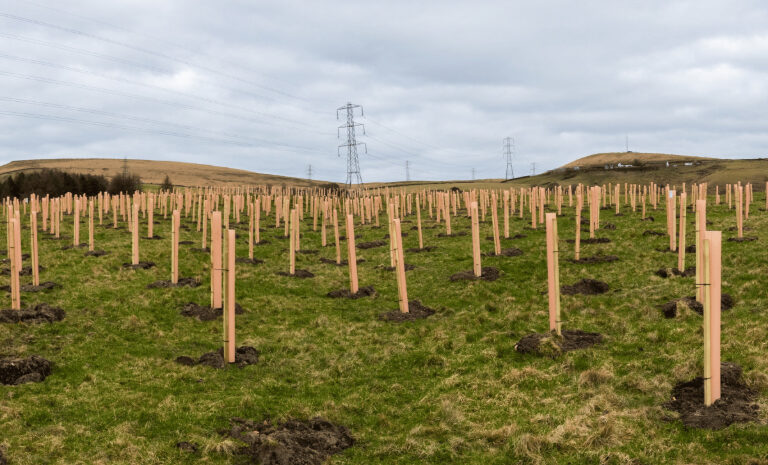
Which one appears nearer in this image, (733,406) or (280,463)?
(280,463)

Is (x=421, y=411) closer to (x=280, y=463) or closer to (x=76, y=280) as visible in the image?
(x=280, y=463)

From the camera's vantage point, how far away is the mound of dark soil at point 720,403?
790 centimetres

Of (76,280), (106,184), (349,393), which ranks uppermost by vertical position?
(106,184)

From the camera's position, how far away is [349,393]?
10.8 meters

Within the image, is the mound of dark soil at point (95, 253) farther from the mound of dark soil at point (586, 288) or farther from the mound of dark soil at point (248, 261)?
the mound of dark soil at point (586, 288)

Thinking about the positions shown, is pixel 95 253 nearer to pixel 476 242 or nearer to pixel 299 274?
pixel 299 274

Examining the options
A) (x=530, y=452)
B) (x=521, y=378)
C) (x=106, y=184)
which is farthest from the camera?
(x=106, y=184)

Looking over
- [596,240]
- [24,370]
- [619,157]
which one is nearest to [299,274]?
[24,370]

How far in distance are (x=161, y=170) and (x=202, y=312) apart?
124970 millimetres

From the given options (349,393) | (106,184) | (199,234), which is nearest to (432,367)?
(349,393)

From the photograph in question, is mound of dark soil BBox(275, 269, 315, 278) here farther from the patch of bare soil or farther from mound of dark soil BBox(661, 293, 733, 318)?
mound of dark soil BBox(661, 293, 733, 318)

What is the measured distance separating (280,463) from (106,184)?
70652 mm

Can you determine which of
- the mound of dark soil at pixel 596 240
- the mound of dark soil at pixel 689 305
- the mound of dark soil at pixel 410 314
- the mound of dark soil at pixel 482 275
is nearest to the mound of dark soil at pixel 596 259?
the mound of dark soil at pixel 482 275

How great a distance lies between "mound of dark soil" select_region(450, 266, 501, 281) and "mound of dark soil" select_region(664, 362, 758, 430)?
383 inches
